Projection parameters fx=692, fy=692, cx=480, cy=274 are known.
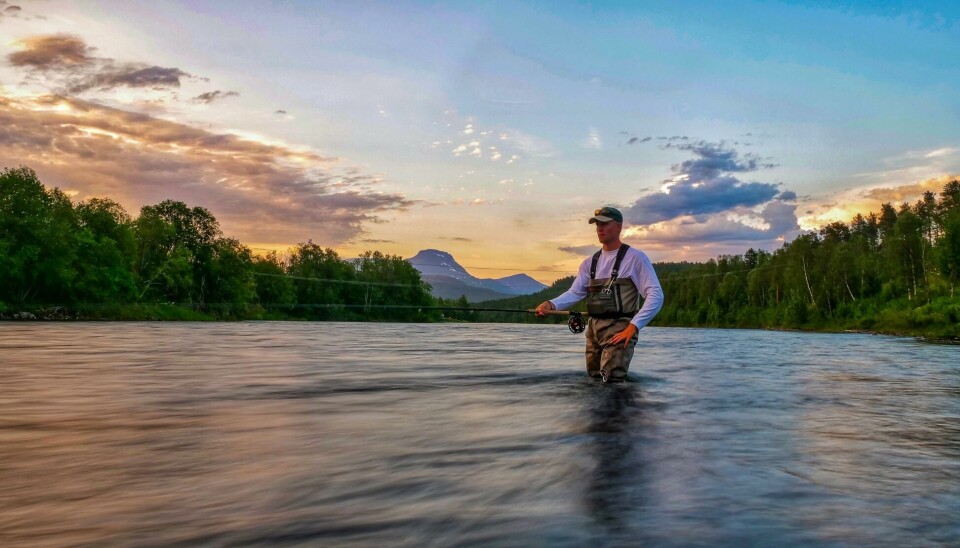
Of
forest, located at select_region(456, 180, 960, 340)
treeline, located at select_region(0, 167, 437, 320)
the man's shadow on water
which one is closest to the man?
the man's shadow on water

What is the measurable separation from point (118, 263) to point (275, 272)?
2757 inches

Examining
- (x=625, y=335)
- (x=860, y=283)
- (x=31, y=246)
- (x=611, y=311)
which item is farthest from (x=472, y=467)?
(x=860, y=283)

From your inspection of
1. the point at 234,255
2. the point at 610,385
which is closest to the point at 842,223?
the point at 234,255

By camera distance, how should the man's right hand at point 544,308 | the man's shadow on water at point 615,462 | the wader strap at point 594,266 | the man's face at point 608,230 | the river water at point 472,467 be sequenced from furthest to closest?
the wader strap at point 594,266 → the man's right hand at point 544,308 → the man's face at point 608,230 → the man's shadow on water at point 615,462 → the river water at point 472,467

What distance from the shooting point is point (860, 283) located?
11381 centimetres

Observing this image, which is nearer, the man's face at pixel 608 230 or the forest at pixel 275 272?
the man's face at pixel 608 230

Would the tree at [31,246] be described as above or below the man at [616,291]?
above

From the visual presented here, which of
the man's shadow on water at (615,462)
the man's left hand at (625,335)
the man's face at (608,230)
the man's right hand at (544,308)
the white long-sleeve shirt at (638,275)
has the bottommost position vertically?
the man's shadow on water at (615,462)

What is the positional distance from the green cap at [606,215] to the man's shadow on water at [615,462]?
8.42ft

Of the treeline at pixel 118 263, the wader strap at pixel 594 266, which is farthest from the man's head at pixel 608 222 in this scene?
the treeline at pixel 118 263

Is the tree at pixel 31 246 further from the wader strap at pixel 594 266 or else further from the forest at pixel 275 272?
the wader strap at pixel 594 266

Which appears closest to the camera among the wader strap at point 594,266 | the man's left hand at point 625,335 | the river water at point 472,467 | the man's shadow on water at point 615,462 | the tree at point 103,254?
the river water at point 472,467

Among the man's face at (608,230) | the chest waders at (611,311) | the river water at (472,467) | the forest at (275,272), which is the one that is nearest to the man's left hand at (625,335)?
the chest waders at (611,311)

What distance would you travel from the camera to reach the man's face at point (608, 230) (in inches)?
404
